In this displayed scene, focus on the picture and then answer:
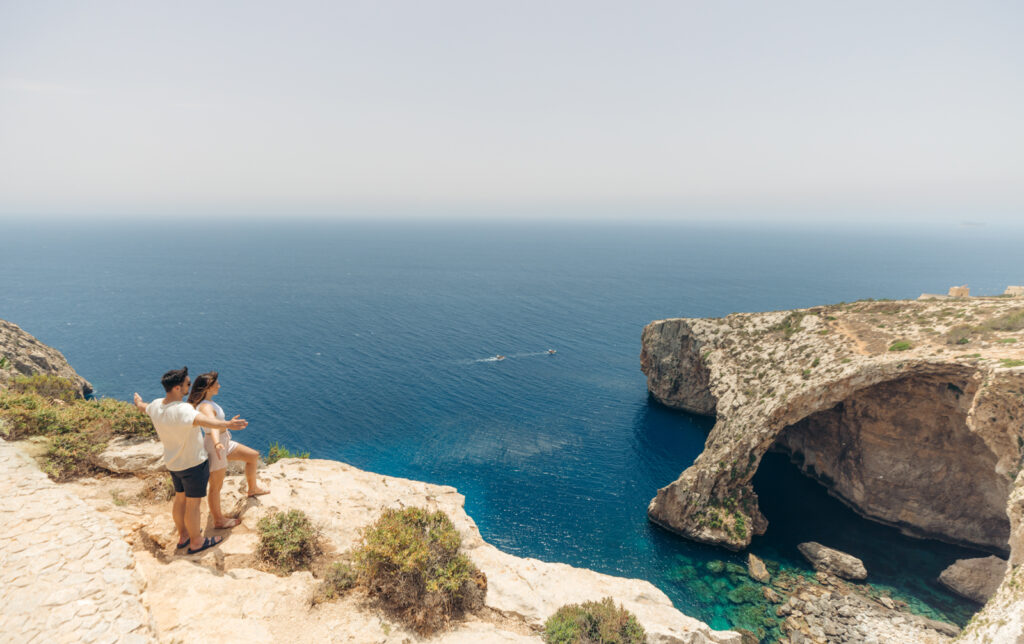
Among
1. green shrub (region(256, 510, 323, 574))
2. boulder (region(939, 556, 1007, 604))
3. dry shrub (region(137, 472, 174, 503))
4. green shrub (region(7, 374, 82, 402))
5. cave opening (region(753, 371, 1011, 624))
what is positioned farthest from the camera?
cave opening (region(753, 371, 1011, 624))

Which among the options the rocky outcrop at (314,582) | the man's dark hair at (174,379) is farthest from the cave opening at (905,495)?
the man's dark hair at (174,379)

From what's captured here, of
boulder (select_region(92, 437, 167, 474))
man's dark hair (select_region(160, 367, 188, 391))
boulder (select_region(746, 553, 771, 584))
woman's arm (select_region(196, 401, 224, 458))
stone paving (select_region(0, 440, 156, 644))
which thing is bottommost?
boulder (select_region(746, 553, 771, 584))

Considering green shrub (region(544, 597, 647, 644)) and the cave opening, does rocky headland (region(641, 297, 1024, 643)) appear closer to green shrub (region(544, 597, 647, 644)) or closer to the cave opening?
the cave opening

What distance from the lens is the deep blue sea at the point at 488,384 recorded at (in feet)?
105

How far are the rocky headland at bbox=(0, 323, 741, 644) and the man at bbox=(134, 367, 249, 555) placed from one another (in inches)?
41.9

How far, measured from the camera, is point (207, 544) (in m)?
10.3

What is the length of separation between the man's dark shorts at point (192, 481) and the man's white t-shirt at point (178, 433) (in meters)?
0.10

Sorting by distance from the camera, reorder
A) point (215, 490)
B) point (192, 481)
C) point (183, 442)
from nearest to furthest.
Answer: point (183, 442), point (192, 481), point (215, 490)

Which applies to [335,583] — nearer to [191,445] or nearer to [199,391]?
[191,445]

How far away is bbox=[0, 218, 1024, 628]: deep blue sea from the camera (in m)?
32.0

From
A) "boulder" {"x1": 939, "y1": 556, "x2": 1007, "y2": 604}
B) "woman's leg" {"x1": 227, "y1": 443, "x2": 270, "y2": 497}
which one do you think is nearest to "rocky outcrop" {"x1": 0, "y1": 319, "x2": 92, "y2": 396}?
"woman's leg" {"x1": 227, "y1": 443, "x2": 270, "y2": 497}

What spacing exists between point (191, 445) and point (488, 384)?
51.9m

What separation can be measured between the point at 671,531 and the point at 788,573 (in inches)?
297

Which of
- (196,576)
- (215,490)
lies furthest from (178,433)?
(196,576)
